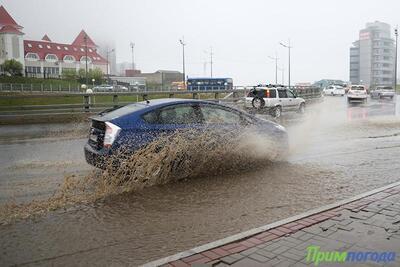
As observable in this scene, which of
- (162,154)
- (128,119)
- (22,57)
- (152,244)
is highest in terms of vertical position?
(22,57)

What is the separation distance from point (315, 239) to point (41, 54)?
98.2m

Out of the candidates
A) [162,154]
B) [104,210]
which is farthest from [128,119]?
[104,210]

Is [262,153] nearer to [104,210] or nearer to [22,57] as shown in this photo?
[104,210]

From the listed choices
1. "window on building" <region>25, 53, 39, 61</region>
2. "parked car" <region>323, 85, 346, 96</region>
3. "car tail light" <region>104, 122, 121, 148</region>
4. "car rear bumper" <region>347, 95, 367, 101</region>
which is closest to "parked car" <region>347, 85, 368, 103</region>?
"car rear bumper" <region>347, 95, 367, 101</region>

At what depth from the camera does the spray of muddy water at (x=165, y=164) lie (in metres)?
6.35

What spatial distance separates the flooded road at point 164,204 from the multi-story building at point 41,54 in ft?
216

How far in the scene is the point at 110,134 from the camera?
23.5 feet

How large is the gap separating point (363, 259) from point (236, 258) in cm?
126

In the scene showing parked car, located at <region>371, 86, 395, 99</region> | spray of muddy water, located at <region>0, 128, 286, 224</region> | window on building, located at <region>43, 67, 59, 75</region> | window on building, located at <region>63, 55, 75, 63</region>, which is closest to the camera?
spray of muddy water, located at <region>0, 128, 286, 224</region>

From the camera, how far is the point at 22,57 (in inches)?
3282

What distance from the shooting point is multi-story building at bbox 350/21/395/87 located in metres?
127

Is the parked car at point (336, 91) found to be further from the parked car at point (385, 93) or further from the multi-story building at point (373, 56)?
the multi-story building at point (373, 56)

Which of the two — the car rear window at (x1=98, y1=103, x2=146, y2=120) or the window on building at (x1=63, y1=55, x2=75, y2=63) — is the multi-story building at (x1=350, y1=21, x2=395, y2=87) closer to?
the window on building at (x1=63, y1=55, x2=75, y2=63)

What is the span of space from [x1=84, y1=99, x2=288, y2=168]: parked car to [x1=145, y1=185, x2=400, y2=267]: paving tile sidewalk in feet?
10.5
